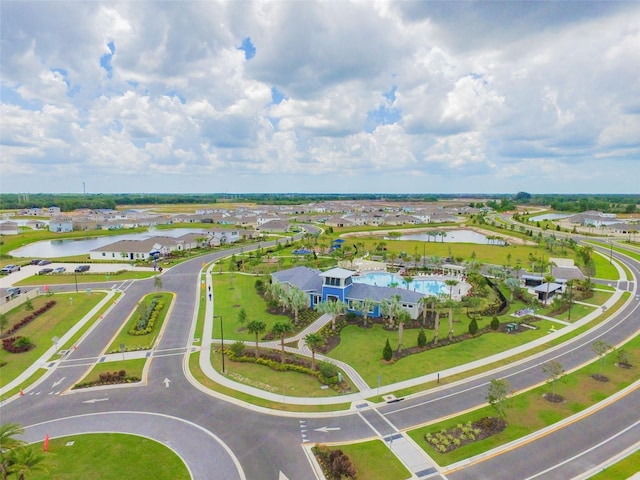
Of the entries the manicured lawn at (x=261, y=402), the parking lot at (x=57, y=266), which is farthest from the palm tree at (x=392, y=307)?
the parking lot at (x=57, y=266)

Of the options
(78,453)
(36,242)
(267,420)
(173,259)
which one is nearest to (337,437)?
(267,420)

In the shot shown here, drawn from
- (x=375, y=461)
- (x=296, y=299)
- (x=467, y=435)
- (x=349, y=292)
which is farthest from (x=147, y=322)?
(x=467, y=435)

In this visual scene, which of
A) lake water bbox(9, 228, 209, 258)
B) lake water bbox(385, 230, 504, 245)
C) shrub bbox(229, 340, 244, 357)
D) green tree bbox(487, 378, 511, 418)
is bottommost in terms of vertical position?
lake water bbox(385, 230, 504, 245)

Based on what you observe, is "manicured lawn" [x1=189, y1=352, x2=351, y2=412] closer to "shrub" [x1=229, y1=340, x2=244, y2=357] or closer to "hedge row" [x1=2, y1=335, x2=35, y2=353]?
"shrub" [x1=229, y1=340, x2=244, y2=357]

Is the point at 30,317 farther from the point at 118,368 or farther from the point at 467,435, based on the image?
the point at 467,435

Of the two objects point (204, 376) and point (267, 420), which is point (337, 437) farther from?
point (204, 376)

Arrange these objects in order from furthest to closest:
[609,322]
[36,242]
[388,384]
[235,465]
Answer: [36,242], [609,322], [388,384], [235,465]

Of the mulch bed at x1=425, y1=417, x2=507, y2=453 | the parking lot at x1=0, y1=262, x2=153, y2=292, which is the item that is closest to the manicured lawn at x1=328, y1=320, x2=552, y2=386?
the mulch bed at x1=425, y1=417, x2=507, y2=453
